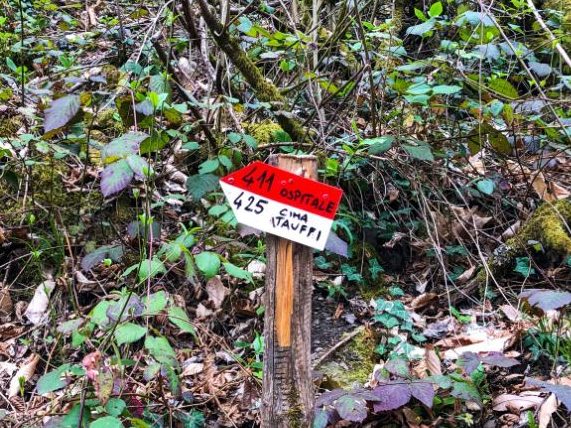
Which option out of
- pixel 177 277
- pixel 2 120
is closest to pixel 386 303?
pixel 177 277

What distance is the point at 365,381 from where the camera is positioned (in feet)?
8.35

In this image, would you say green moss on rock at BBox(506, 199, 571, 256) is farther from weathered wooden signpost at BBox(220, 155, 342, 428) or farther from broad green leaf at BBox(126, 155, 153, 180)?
broad green leaf at BBox(126, 155, 153, 180)

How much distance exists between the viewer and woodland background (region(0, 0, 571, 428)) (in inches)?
86.6

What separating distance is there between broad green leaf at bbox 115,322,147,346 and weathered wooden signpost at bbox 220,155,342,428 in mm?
483

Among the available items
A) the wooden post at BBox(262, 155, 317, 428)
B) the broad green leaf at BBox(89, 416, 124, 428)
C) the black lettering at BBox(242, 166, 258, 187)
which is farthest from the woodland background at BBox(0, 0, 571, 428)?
the black lettering at BBox(242, 166, 258, 187)

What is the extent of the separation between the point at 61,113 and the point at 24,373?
4.89 ft

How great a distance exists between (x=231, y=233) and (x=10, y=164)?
4.35 feet

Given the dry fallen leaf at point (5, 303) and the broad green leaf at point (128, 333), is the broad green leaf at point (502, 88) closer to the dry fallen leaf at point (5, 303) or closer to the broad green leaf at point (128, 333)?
the broad green leaf at point (128, 333)

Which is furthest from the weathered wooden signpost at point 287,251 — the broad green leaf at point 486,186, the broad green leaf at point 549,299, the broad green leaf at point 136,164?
the broad green leaf at point 486,186

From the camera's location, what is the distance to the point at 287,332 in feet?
4.97

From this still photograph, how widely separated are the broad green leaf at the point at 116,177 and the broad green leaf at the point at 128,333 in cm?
46

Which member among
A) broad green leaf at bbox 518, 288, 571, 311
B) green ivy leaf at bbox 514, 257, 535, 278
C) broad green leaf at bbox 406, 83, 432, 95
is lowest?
green ivy leaf at bbox 514, 257, 535, 278

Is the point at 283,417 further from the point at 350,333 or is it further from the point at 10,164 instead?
the point at 10,164

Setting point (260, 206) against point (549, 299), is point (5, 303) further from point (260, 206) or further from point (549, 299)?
point (549, 299)
